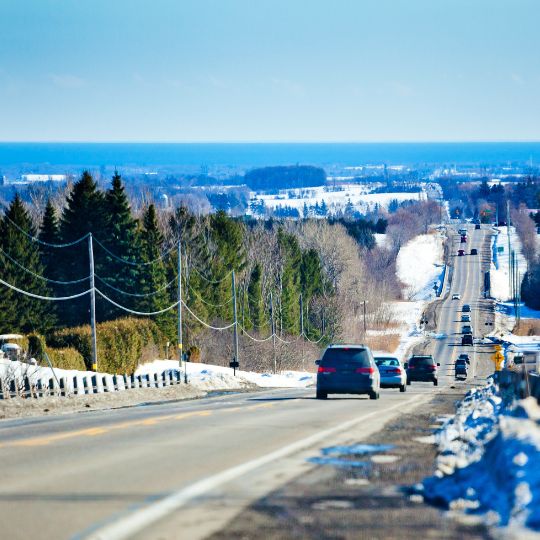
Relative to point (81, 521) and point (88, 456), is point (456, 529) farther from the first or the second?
point (88, 456)

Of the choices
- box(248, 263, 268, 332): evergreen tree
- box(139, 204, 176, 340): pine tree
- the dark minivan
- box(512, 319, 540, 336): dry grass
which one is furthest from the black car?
box(512, 319, 540, 336): dry grass

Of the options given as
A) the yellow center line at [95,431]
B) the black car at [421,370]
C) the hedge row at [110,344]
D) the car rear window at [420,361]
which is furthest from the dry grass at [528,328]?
the yellow center line at [95,431]

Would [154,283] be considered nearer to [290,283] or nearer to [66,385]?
[290,283]

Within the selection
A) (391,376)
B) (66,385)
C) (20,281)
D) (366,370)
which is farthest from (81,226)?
(366,370)

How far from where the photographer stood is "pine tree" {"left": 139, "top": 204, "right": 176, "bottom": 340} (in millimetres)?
79000

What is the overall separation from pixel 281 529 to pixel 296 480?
Result: 2.62m

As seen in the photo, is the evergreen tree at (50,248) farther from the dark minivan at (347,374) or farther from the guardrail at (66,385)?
the dark minivan at (347,374)

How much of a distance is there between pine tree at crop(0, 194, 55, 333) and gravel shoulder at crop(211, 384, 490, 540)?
2256 inches

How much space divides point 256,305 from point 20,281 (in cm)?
3782

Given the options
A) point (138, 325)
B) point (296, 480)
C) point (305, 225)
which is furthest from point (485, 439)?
point (305, 225)

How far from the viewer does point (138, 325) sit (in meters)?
70.3

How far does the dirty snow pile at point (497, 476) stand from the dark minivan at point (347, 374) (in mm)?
15859

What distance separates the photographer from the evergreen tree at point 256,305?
346 ft

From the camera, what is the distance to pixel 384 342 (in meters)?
126
